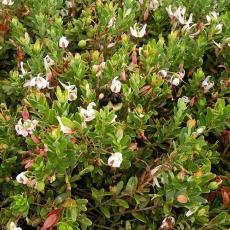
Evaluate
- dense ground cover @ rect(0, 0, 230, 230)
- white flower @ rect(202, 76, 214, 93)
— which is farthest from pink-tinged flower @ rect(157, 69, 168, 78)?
white flower @ rect(202, 76, 214, 93)

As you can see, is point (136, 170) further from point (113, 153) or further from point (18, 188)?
point (18, 188)

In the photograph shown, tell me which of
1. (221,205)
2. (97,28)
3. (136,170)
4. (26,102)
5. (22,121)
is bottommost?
(221,205)

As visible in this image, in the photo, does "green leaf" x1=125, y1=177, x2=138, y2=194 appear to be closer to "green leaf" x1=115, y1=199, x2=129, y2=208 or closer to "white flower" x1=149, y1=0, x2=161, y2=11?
"green leaf" x1=115, y1=199, x2=129, y2=208

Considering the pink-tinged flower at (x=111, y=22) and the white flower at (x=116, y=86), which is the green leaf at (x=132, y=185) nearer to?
the white flower at (x=116, y=86)

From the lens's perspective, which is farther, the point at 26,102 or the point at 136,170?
the point at 136,170

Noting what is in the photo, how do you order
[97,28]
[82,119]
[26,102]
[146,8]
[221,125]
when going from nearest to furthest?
[82,119]
[26,102]
[221,125]
[97,28]
[146,8]

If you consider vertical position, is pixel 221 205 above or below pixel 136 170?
below

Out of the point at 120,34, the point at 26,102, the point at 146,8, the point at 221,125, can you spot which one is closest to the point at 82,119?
the point at 26,102

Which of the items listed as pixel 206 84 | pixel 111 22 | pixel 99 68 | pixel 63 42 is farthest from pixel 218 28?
pixel 63 42
